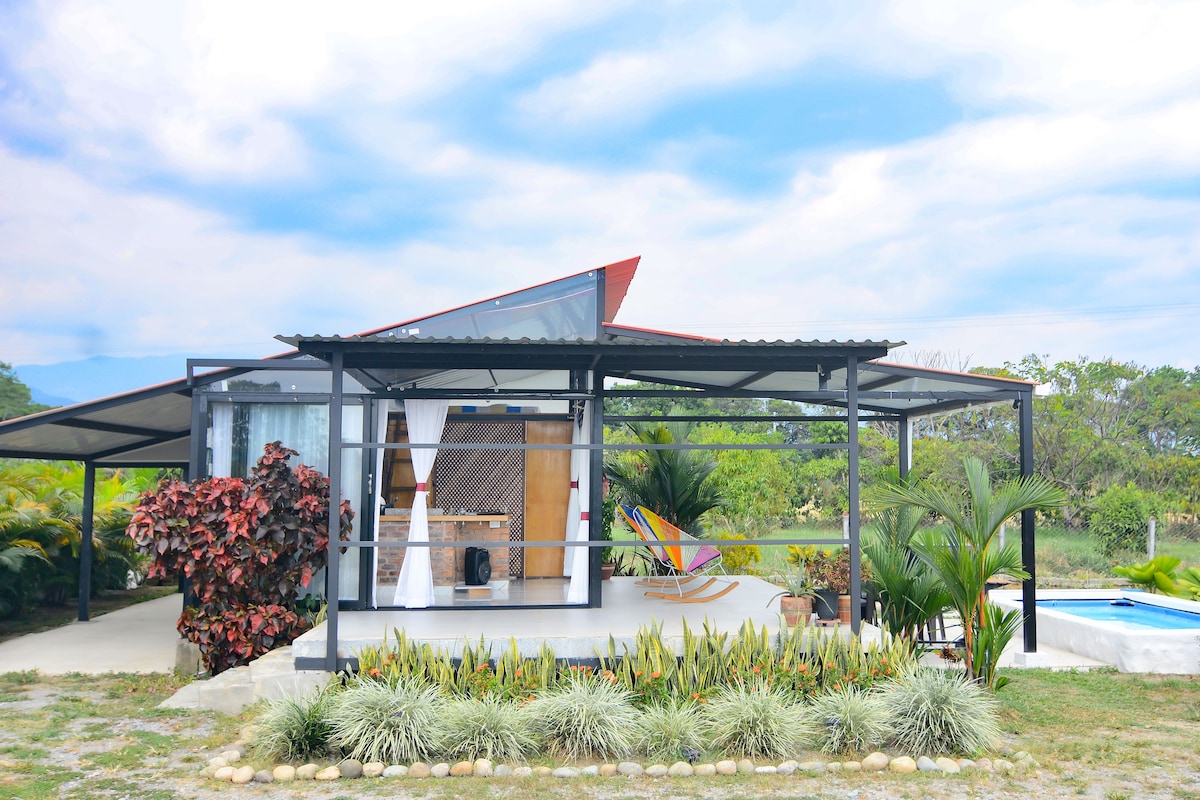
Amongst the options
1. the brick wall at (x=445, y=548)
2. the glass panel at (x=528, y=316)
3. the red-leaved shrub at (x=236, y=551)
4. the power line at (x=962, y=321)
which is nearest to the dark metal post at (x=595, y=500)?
the glass panel at (x=528, y=316)

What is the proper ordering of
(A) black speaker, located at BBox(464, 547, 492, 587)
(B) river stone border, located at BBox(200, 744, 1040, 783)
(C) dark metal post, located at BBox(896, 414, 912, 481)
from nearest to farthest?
(B) river stone border, located at BBox(200, 744, 1040, 783) → (A) black speaker, located at BBox(464, 547, 492, 587) → (C) dark metal post, located at BBox(896, 414, 912, 481)

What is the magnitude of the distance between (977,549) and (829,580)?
143 cm

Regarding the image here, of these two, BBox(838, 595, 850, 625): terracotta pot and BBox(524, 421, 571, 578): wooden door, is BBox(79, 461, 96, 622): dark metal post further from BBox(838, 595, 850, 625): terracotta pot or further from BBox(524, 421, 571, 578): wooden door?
BBox(838, 595, 850, 625): terracotta pot

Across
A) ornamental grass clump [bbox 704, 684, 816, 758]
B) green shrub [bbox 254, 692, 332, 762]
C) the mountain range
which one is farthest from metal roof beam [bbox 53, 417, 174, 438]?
the mountain range

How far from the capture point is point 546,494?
420 inches

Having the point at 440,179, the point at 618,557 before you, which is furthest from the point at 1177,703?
the point at 440,179

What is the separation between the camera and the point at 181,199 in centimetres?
6438

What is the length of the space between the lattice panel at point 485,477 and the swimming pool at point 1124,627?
5743 mm

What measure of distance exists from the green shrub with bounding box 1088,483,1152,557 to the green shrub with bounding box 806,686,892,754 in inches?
481

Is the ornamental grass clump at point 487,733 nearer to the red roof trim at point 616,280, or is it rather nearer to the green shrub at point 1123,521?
the red roof trim at point 616,280

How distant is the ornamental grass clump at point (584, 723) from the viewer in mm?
5578

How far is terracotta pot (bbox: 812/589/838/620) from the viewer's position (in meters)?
7.86

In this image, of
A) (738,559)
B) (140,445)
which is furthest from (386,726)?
(738,559)

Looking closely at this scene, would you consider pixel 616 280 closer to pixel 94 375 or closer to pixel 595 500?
pixel 595 500
